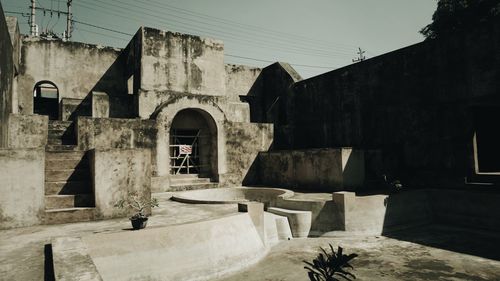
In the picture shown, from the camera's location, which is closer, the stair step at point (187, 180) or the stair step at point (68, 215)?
the stair step at point (68, 215)

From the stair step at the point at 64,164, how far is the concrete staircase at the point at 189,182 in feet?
17.4

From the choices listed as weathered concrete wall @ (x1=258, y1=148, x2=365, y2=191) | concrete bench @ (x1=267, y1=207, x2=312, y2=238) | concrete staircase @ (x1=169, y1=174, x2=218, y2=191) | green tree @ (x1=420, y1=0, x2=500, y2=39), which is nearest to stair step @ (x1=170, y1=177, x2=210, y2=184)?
concrete staircase @ (x1=169, y1=174, x2=218, y2=191)

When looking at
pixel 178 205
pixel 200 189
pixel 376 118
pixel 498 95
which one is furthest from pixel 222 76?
pixel 498 95

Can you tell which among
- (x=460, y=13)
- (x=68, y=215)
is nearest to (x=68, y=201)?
(x=68, y=215)

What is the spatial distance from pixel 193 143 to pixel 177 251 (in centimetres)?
994

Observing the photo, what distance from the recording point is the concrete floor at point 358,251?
5.75m

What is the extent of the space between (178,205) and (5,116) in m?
5.86

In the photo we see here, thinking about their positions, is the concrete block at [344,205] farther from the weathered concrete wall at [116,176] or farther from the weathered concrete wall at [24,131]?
the weathered concrete wall at [24,131]

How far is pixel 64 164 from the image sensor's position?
8445 mm

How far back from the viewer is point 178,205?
403 inches

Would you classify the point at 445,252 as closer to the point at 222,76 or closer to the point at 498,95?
the point at 498,95

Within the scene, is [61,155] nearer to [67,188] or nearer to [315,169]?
[67,188]

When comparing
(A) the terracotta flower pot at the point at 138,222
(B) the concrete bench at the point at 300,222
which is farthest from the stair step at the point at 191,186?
(A) the terracotta flower pot at the point at 138,222

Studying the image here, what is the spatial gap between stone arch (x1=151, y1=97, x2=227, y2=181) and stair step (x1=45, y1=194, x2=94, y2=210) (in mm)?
5521
